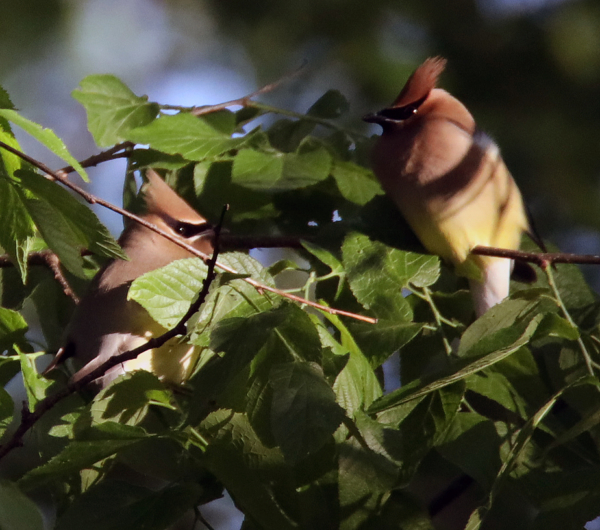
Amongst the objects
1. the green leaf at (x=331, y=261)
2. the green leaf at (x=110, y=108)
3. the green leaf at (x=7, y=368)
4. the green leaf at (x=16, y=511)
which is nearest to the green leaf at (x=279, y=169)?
the green leaf at (x=331, y=261)

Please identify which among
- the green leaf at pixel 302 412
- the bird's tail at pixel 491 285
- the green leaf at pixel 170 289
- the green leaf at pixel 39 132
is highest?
the green leaf at pixel 39 132

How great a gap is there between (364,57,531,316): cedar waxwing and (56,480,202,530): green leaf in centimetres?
91

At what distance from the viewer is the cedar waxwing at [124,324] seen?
6.52 ft

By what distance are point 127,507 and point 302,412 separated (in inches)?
16.8

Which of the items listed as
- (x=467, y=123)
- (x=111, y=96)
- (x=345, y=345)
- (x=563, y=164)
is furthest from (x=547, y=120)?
(x=345, y=345)

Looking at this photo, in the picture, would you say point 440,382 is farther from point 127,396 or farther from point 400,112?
point 400,112

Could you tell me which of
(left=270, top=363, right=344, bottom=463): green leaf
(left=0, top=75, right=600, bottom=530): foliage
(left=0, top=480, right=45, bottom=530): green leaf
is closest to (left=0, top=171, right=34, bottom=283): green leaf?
(left=0, top=75, right=600, bottom=530): foliage

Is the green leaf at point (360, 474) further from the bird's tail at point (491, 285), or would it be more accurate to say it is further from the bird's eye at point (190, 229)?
the bird's eye at point (190, 229)

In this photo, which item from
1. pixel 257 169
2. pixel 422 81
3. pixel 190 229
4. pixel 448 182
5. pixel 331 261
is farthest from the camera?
pixel 422 81

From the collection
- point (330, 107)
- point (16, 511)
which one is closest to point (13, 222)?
point (16, 511)

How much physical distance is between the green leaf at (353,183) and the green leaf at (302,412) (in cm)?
78

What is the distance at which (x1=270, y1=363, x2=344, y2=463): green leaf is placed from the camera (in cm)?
137

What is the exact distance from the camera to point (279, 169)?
6.75ft

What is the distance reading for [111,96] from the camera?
222 cm
